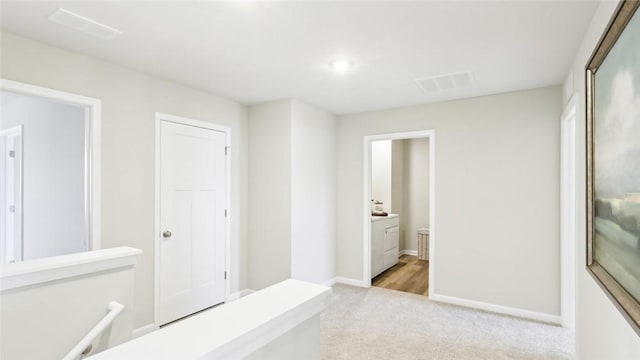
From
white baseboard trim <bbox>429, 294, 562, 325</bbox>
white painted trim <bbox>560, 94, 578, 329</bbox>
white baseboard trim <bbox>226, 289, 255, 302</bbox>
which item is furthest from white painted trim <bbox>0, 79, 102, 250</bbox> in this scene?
white painted trim <bbox>560, 94, 578, 329</bbox>

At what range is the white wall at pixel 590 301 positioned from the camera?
139cm

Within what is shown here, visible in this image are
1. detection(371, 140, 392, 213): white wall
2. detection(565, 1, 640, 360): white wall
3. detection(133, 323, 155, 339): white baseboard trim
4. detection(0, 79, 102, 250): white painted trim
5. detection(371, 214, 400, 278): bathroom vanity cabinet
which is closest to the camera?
detection(565, 1, 640, 360): white wall

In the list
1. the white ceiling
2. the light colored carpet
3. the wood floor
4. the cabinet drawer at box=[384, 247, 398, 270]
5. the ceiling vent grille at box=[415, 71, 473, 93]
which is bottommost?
the wood floor

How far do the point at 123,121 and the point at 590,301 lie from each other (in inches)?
144

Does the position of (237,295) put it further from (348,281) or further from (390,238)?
(390,238)

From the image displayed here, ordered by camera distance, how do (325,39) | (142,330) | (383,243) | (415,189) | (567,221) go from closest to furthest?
(325,39), (142,330), (567,221), (383,243), (415,189)

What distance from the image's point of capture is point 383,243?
5.18m

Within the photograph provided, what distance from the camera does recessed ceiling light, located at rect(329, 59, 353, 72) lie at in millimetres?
2665

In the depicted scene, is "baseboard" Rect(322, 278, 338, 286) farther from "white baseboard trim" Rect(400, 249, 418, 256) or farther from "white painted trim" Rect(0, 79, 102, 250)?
"white painted trim" Rect(0, 79, 102, 250)

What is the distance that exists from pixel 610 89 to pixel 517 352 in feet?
7.36

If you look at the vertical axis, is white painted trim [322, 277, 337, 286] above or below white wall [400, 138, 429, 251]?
below

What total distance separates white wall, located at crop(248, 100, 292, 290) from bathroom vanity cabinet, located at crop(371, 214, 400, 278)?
1.55m

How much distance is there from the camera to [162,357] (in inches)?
29.9

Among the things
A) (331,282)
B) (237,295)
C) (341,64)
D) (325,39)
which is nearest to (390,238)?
(331,282)
